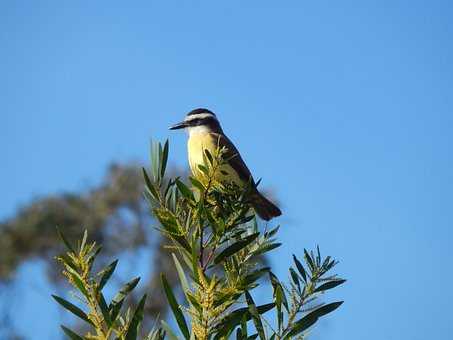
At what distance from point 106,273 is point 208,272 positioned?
1.07ft

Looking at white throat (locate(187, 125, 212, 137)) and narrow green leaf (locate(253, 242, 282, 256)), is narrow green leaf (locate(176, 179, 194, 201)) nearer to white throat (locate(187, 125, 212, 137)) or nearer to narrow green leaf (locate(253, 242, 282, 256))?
narrow green leaf (locate(253, 242, 282, 256))

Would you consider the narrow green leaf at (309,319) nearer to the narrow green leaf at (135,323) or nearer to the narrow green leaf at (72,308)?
the narrow green leaf at (135,323)

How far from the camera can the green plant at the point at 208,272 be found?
1794 mm

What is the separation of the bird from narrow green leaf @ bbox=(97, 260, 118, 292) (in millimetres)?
1743

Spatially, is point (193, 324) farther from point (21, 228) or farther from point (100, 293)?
point (21, 228)

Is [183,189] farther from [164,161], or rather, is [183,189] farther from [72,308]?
[72,308]

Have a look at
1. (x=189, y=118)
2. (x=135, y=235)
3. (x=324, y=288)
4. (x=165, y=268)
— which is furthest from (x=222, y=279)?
(x=135, y=235)

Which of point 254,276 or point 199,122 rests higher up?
point 199,122

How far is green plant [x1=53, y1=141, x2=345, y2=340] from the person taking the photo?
70.6 inches

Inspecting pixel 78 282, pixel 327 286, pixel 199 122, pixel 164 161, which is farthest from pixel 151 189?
pixel 199 122

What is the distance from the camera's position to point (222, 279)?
6.22 feet

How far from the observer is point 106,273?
181 centimetres

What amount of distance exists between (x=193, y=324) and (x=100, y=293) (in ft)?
0.71

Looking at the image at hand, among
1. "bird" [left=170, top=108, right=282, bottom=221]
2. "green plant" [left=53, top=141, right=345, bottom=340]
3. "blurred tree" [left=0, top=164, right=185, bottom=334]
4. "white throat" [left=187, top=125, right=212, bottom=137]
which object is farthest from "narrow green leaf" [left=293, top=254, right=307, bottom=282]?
"blurred tree" [left=0, top=164, right=185, bottom=334]
